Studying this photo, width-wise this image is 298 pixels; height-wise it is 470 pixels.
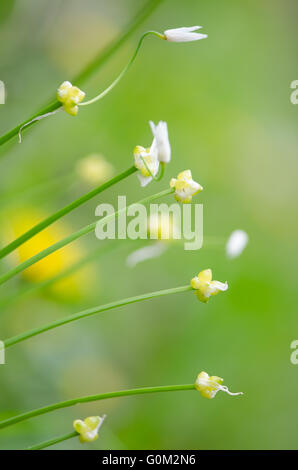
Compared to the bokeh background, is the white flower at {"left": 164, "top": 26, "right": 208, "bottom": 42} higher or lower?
lower

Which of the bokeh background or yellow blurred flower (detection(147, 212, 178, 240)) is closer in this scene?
yellow blurred flower (detection(147, 212, 178, 240))

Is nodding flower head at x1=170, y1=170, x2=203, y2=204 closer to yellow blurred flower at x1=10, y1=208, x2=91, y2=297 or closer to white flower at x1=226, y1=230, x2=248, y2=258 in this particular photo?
white flower at x1=226, y1=230, x2=248, y2=258

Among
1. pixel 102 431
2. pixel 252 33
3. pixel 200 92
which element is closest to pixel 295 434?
pixel 102 431

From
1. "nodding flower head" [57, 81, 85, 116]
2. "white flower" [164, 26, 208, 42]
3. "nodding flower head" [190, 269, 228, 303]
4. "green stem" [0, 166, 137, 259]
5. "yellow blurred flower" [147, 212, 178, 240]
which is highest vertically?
"white flower" [164, 26, 208, 42]

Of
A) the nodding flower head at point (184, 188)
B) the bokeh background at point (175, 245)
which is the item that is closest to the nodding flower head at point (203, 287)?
the nodding flower head at point (184, 188)

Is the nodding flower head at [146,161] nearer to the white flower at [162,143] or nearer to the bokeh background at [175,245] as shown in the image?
the white flower at [162,143]

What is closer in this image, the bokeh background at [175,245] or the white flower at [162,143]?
the white flower at [162,143]

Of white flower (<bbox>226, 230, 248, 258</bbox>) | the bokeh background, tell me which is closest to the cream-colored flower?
the bokeh background
